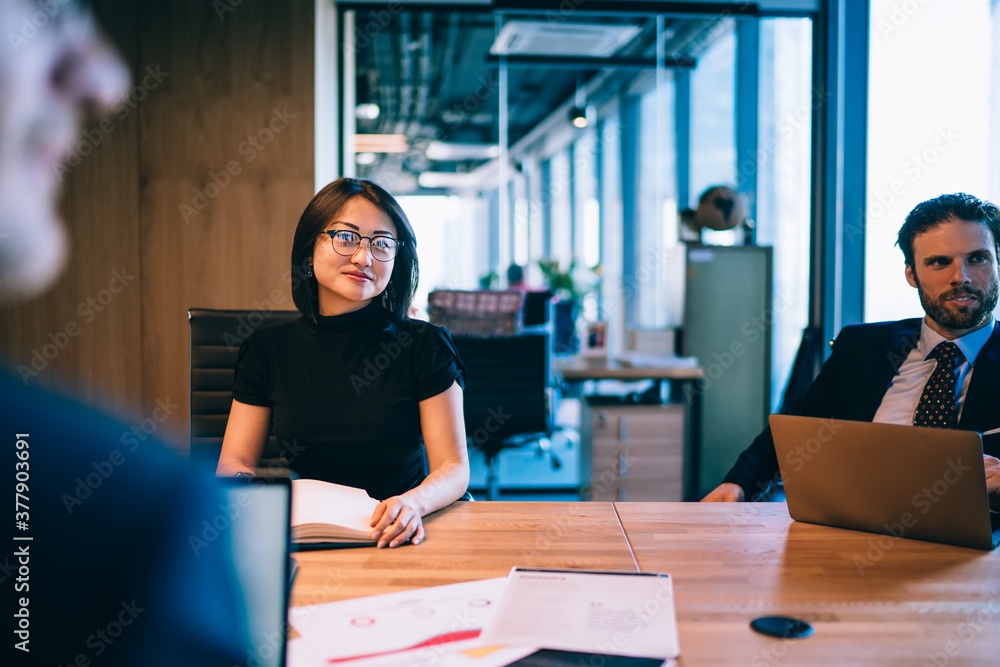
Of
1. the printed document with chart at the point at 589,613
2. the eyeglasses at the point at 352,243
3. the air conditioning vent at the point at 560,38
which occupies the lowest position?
the printed document with chart at the point at 589,613

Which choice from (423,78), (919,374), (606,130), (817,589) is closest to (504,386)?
(919,374)

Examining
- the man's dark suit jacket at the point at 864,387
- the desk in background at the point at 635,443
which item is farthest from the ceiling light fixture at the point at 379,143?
the man's dark suit jacket at the point at 864,387

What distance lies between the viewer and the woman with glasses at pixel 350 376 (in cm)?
162

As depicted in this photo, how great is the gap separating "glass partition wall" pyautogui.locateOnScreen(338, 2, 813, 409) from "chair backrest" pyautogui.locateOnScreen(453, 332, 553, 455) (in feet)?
2.47

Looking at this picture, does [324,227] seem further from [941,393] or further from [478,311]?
[478,311]

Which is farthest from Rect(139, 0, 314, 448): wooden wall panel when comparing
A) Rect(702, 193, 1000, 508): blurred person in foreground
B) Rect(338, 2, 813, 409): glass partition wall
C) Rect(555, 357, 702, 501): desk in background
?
Rect(702, 193, 1000, 508): blurred person in foreground

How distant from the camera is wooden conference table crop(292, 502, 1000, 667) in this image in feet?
2.80

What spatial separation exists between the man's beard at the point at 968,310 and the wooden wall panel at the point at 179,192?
2541mm

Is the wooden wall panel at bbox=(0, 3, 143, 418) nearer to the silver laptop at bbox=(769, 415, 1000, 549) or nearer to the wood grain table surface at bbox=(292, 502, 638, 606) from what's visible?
the wood grain table surface at bbox=(292, 502, 638, 606)

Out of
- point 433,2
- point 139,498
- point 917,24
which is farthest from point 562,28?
point 139,498

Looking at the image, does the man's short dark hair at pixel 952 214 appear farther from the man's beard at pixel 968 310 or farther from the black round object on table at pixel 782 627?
the black round object on table at pixel 782 627

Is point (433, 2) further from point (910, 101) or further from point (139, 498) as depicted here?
point (139, 498)

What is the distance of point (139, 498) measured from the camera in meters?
0.52

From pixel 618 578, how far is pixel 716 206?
11.1ft
